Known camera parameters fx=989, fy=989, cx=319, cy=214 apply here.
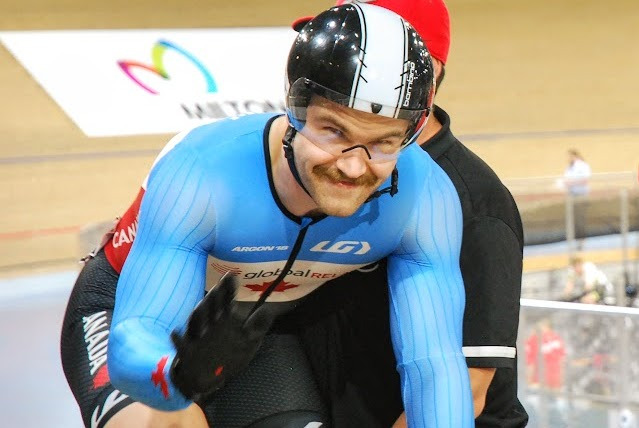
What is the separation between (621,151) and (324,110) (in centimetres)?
1491

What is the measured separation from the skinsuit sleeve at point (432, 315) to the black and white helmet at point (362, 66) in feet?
0.81

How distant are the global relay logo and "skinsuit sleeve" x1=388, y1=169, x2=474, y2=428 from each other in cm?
1036

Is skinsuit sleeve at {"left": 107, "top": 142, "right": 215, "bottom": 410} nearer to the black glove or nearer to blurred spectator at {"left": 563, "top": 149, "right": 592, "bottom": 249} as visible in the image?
the black glove

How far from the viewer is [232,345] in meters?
1.55

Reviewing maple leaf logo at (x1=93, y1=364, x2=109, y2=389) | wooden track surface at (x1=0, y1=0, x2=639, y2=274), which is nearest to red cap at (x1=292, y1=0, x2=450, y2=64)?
maple leaf logo at (x1=93, y1=364, x2=109, y2=389)

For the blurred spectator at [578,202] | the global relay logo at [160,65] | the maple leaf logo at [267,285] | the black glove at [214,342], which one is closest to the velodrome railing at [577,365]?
the blurred spectator at [578,202]

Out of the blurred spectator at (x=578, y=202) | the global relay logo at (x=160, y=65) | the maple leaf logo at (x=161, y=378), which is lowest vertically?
the blurred spectator at (x=578, y=202)

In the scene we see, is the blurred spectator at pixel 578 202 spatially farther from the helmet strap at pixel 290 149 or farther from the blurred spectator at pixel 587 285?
the helmet strap at pixel 290 149

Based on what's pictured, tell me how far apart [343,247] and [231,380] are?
1.59ft

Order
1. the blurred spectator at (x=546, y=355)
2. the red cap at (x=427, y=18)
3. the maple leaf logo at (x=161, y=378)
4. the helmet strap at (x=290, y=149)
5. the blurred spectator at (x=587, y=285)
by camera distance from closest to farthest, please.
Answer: the maple leaf logo at (x=161, y=378) < the helmet strap at (x=290, y=149) < the red cap at (x=427, y=18) < the blurred spectator at (x=546, y=355) < the blurred spectator at (x=587, y=285)

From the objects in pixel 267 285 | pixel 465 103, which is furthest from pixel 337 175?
pixel 465 103

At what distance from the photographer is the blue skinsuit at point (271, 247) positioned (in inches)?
70.9

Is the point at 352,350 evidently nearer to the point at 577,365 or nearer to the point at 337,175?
the point at 337,175

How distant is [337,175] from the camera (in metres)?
1.77
